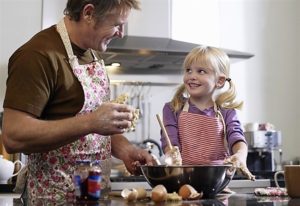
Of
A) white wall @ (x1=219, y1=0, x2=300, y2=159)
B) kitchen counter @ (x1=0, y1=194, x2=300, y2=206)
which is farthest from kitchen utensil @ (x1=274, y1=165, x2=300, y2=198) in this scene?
white wall @ (x1=219, y1=0, x2=300, y2=159)

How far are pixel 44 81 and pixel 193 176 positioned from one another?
1.53ft

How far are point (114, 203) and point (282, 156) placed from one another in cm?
257

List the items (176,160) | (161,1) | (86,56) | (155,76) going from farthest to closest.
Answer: (155,76) → (161,1) → (86,56) → (176,160)

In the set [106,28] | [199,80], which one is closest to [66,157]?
[106,28]

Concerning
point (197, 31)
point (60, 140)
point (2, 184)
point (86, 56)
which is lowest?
point (2, 184)

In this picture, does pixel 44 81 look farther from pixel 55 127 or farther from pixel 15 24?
pixel 15 24

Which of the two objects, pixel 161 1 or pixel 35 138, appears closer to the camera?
pixel 35 138

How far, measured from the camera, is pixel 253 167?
118 inches

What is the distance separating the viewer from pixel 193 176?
1203mm

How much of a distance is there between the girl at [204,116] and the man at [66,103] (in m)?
0.31

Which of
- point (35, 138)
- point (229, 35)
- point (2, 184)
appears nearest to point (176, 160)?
point (35, 138)

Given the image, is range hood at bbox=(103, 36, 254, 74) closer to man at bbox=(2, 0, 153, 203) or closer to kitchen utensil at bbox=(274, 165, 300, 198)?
man at bbox=(2, 0, 153, 203)

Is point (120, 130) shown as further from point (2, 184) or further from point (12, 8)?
point (12, 8)

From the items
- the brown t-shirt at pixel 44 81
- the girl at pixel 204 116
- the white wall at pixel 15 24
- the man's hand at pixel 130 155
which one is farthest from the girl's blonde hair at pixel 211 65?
the white wall at pixel 15 24
